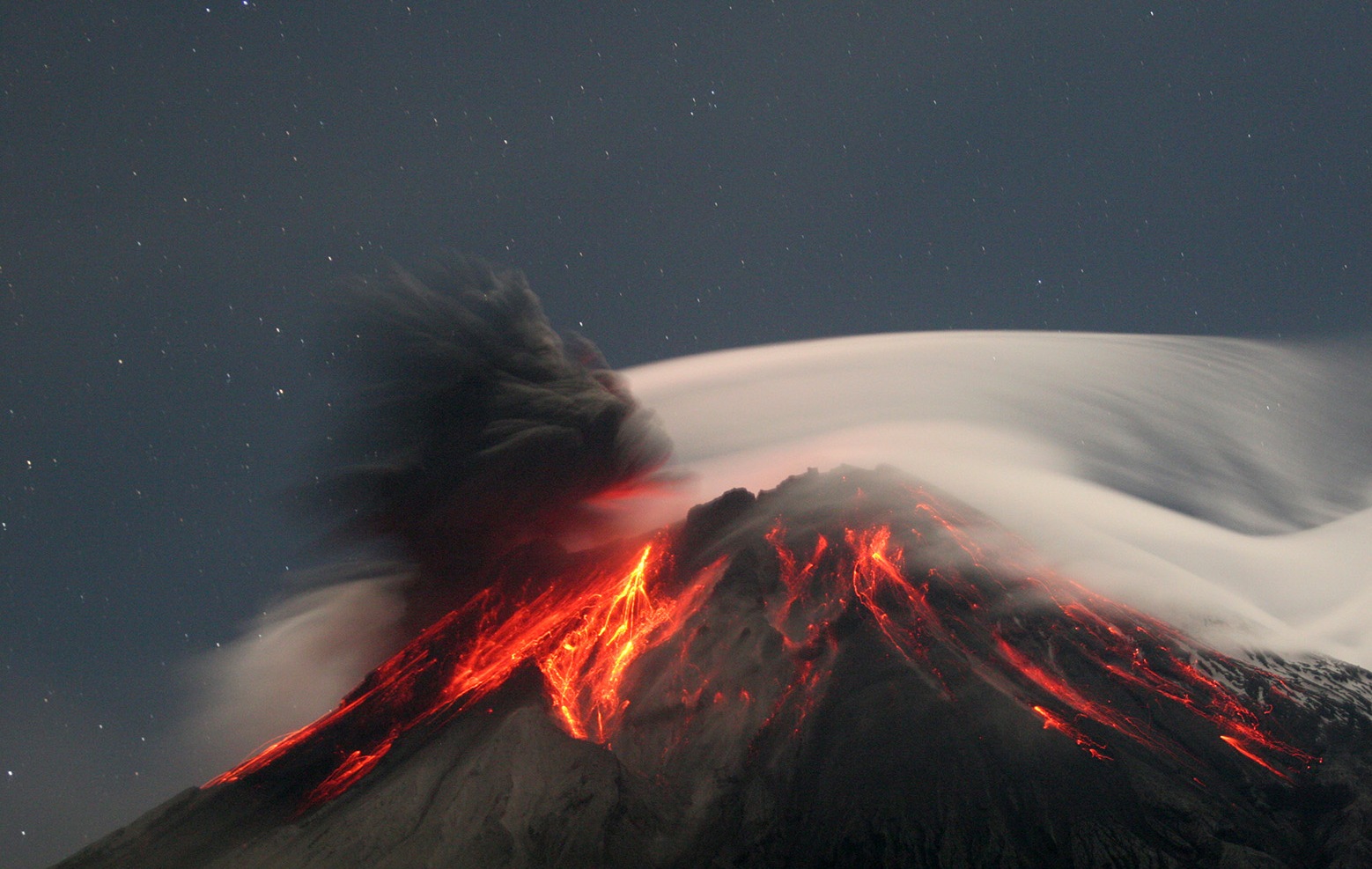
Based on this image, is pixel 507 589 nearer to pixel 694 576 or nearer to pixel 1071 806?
pixel 694 576

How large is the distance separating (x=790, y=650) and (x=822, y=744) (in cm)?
551

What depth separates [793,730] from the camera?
26562 mm

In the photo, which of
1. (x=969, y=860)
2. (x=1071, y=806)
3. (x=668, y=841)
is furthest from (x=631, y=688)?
(x=1071, y=806)

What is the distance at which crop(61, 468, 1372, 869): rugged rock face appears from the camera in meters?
22.1

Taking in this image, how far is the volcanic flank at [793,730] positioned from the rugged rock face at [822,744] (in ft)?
0.31

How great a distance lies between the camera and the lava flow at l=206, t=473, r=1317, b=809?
2738 cm

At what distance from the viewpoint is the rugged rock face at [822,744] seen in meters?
22.1

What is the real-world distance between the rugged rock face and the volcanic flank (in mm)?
94

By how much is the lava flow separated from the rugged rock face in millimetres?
130

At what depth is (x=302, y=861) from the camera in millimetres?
21719

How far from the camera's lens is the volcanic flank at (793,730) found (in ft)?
72.9

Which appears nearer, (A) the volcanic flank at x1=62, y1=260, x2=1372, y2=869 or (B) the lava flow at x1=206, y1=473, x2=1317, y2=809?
(A) the volcanic flank at x1=62, y1=260, x2=1372, y2=869

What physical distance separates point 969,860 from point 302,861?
18511 millimetres

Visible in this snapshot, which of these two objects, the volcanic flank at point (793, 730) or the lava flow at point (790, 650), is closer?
the volcanic flank at point (793, 730)
